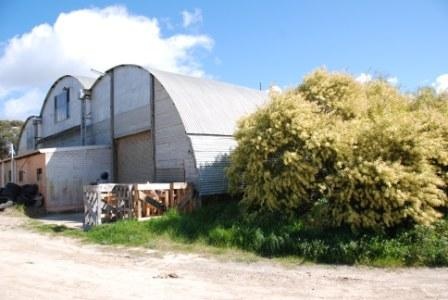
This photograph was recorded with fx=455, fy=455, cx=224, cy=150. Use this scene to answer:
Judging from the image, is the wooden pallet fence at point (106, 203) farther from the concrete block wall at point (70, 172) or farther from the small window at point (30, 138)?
the small window at point (30, 138)

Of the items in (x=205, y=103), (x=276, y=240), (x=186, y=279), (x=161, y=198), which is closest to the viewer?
(x=186, y=279)

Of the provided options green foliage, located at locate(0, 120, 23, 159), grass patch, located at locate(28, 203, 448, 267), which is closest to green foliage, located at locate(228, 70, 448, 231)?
grass patch, located at locate(28, 203, 448, 267)

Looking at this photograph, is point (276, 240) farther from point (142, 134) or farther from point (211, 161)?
point (142, 134)

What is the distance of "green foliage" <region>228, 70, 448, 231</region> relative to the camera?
33.1 ft

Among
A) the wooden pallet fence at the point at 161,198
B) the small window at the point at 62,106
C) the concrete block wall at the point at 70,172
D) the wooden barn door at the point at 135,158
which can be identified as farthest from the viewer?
the small window at the point at 62,106

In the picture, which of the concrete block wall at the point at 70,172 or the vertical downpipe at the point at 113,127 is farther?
the vertical downpipe at the point at 113,127

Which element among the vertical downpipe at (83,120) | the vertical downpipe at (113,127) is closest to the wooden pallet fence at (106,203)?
the vertical downpipe at (113,127)

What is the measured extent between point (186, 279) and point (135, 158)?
42.0ft

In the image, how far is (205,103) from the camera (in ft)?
61.7

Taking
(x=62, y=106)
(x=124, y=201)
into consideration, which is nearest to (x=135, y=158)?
(x=124, y=201)

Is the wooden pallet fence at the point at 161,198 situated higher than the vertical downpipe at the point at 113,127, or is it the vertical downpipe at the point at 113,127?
the vertical downpipe at the point at 113,127

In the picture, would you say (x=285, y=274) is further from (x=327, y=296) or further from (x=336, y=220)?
(x=336, y=220)

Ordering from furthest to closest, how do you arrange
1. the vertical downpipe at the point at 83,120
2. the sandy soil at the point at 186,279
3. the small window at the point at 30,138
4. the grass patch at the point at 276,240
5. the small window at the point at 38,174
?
1. the small window at the point at 30,138
2. the vertical downpipe at the point at 83,120
3. the small window at the point at 38,174
4. the grass patch at the point at 276,240
5. the sandy soil at the point at 186,279

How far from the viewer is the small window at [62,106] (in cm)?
2636
